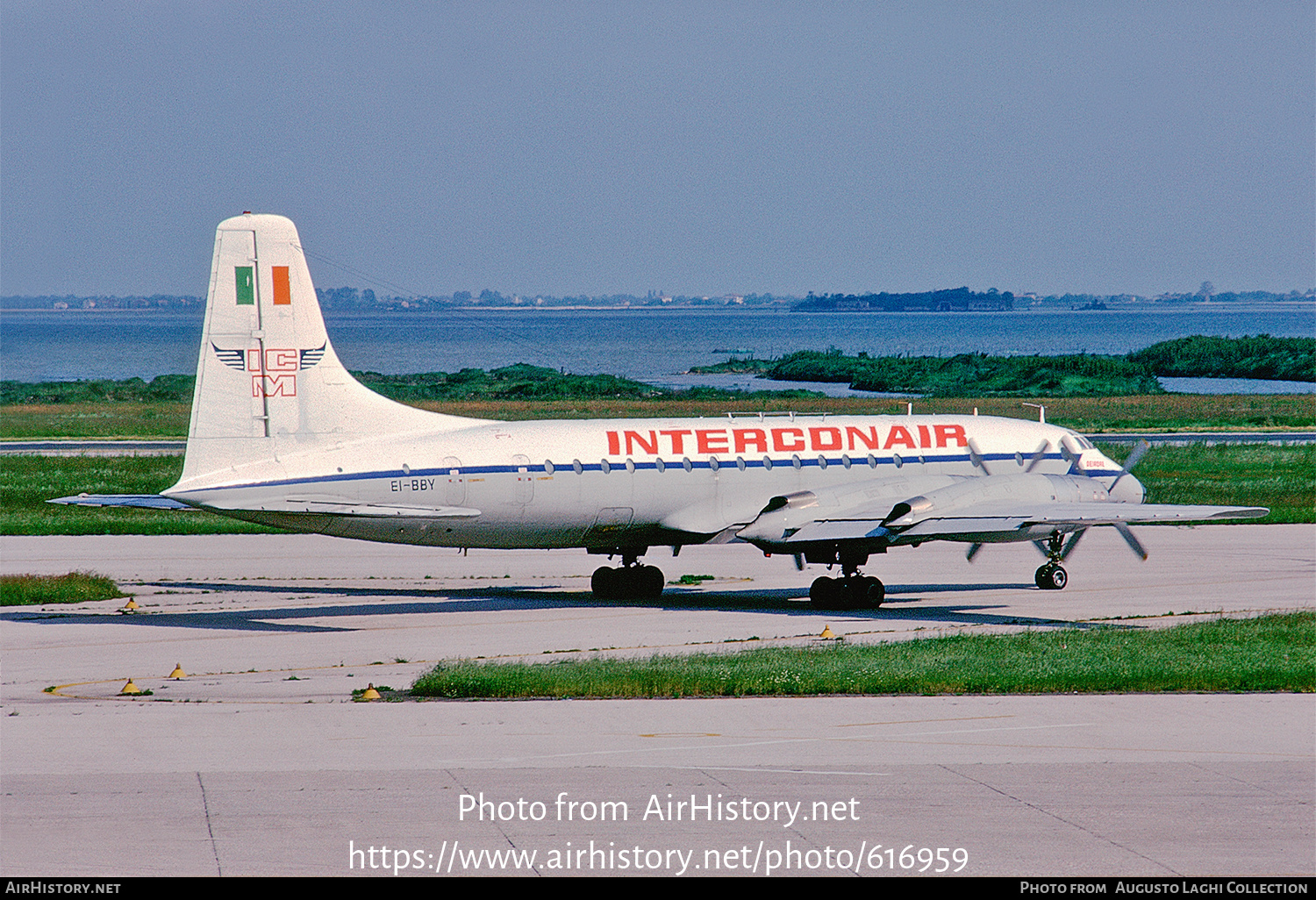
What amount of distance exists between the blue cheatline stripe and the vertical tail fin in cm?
74

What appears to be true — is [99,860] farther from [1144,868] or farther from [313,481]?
[313,481]

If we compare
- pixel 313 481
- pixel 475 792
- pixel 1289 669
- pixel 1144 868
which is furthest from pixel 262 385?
pixel 1144 868

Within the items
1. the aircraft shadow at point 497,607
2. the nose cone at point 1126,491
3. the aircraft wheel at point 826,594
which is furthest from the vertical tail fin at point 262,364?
the nose cone at point 1126,491

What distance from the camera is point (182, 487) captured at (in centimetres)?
2716

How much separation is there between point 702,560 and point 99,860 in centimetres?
2807

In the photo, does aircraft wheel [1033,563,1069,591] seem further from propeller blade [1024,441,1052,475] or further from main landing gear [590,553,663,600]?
main landing gear [590,553,663,600]

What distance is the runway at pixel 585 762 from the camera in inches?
505

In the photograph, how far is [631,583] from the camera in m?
32.3

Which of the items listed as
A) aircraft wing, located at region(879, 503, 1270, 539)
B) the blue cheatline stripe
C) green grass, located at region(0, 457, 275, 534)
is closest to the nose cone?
Answer: the blue cheatline stripe

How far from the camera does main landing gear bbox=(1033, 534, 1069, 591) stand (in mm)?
33312

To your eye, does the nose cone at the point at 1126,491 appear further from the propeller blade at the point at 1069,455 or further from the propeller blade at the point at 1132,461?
the propeller blade at the point at 1069,455

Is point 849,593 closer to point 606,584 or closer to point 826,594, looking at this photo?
point 826,594

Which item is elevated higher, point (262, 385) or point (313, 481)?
point (262, 385)

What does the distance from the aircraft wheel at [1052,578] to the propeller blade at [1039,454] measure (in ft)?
7.50
